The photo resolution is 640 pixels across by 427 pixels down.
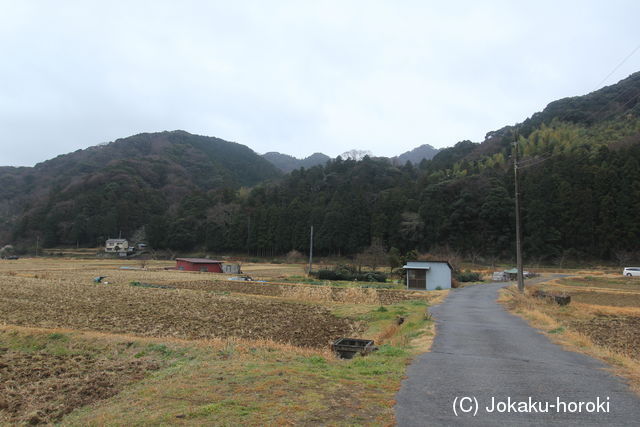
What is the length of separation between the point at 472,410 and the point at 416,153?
19041 cm

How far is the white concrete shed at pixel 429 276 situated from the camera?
2952cm

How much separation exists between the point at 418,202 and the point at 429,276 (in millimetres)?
40897

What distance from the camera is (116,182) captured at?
339 feet

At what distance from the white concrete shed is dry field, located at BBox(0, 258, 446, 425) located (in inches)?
486

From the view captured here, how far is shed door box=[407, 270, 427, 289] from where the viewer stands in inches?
1174

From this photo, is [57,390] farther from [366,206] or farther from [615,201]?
[366,206]

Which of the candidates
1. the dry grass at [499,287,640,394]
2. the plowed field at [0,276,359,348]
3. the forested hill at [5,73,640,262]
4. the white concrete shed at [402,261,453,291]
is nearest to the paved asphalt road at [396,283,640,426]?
the dry grass at [499,287,640,394]

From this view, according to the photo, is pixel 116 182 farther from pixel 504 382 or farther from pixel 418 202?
pixel 504 382

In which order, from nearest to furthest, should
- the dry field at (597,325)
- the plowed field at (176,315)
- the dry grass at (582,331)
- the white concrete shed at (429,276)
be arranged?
the dry grass at (582,331) < the dry field at (597,325) < the plowed field at (176,315) < the white concrete shed at (429,276)

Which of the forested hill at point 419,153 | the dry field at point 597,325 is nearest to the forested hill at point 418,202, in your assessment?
→ the dry field at point 597,325

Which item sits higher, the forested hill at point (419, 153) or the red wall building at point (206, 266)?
the forested hill at point (419, 153)

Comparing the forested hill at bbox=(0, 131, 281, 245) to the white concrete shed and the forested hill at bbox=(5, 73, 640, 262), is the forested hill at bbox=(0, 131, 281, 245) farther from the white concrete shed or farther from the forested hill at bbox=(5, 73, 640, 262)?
the white concrete shed

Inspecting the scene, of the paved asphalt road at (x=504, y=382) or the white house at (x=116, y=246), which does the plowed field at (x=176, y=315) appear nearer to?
the paved asphalt road at (x=504, y=382)

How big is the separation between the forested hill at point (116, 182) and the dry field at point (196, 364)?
283 ft
